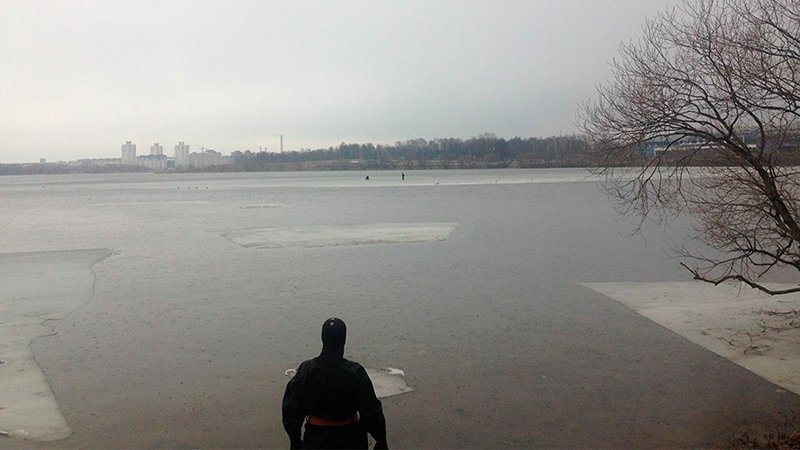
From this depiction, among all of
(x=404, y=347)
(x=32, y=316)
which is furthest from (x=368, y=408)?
(x=32, y=316)

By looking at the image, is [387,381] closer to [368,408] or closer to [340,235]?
[368,408]

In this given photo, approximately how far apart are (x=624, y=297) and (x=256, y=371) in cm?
770

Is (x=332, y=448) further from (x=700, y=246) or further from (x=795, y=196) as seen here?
(x=700, y=246)

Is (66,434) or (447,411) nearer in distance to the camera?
(66,434)

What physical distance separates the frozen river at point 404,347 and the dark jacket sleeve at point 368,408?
2411 mm

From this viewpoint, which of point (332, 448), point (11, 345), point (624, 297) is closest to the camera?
point (332, 448)

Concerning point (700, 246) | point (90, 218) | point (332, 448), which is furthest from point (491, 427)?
point (90, 218)

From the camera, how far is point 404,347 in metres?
9.82

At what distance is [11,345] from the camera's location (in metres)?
10.1

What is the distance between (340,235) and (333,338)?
20393mm

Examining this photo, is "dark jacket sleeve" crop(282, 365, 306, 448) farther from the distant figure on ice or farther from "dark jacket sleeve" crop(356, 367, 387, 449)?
"dark jacket sleeve" crop(356, 367, 387, 449)

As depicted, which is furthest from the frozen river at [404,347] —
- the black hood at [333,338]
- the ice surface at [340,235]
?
the black hood at [333,338]

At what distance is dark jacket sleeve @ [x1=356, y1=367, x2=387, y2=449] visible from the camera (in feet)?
13.9

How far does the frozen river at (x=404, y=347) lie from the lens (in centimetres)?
702
